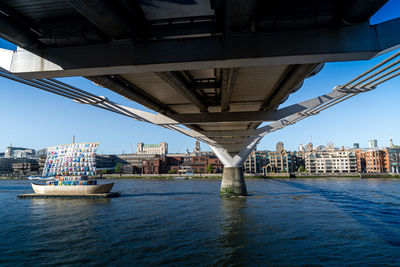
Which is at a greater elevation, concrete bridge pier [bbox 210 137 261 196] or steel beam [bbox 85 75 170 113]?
steel beam [bbox 85 75 170 113]

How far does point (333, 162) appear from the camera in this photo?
4830 inches

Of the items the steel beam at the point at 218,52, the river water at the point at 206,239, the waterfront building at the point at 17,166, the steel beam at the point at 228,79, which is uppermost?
the steel beam at the point at 228,79

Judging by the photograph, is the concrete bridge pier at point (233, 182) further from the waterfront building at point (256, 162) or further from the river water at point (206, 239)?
→ the waterfront building at point (256, 162)

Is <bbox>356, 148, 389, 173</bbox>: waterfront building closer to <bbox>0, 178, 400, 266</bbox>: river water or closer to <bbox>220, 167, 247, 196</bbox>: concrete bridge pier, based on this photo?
<bbox>220, 167, 247, 196</bbox>: concrete bridge pier

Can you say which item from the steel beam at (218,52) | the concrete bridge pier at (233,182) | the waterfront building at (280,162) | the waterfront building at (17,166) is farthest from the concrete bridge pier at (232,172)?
the waterfront building at (17,166)

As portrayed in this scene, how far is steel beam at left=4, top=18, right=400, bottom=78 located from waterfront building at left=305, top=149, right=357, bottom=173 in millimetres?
128547

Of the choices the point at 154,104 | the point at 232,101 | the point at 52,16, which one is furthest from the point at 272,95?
the point at 52,16

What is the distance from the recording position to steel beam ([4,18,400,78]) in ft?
20.3

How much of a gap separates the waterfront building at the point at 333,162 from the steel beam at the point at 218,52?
128547mm

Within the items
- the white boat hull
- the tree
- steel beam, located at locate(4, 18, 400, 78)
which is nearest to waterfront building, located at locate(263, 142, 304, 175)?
the tree

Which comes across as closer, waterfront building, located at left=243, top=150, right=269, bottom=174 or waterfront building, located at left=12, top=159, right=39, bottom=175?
waterfront building, located at left=243, top=150, right=269, bottom=174

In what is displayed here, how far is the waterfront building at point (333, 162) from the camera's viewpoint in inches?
4732

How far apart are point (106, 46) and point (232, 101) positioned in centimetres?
1097

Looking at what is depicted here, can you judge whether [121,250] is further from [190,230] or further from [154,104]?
[154,104]
